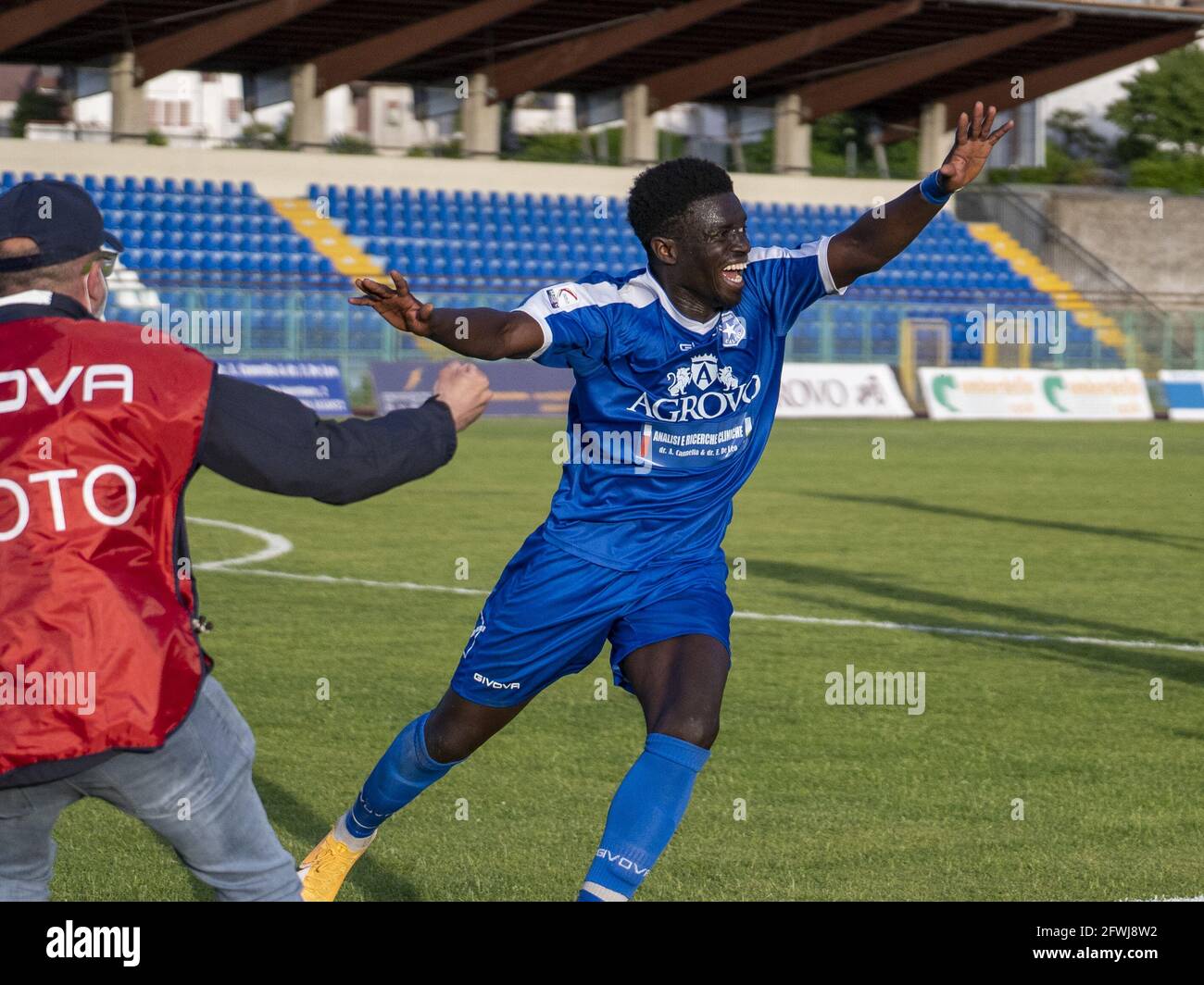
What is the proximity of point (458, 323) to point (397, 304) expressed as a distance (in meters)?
0.23

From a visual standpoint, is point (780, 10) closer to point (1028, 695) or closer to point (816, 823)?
point (1028, 695)

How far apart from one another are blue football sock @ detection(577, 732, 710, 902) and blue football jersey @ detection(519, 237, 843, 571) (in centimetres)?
57

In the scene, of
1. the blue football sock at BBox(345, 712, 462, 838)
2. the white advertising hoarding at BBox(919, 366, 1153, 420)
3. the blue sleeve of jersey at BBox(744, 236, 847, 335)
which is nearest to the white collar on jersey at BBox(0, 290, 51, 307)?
the blue football sock at BBox(345, 712, 462, 838)

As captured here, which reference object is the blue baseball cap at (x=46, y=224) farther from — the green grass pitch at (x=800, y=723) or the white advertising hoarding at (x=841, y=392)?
the white advertising hoarding at (x=841, y=392)

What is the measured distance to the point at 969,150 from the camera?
493 cm

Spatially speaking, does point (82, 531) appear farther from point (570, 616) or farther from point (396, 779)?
point (396, 779)

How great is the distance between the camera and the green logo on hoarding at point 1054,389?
32.1 m

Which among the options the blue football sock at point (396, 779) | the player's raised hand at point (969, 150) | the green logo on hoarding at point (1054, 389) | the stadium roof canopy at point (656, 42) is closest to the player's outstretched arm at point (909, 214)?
the player's raised hand at point (969, 150)

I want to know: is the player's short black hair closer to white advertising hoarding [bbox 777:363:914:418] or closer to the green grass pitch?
the green grass pitch

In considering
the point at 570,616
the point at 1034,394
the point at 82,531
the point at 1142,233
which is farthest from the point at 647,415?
the point at 1142,233

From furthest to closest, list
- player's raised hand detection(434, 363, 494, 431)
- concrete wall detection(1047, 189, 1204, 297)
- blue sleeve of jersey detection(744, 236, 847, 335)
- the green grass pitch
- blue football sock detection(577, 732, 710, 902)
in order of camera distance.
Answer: concrete wall detection(1047, 189, 1204, 297) < the green grass pitch < blue sleeve of jersey detection(744, 236, 847, 335) < blue football sock detection(577, 732, 710, 902) < player's raised hand detection(434, 363, 494, 431)

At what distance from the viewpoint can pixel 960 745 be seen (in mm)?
7207

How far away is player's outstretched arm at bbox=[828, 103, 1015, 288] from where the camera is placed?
4.90 meters

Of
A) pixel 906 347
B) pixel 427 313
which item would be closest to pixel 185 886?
pixel 427 313
